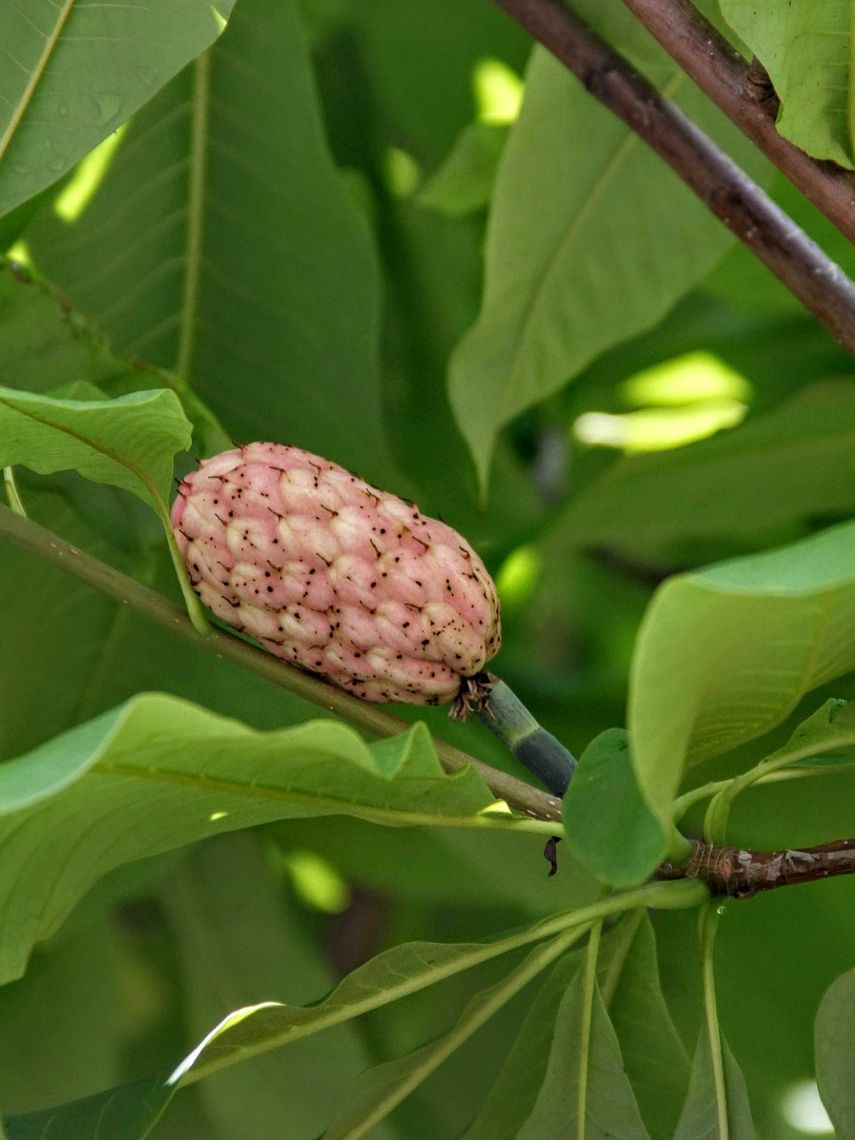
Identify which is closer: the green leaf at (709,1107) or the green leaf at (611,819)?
the green leaf at (611,819)

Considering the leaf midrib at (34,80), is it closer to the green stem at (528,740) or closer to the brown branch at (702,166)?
the brown branch at (702,166)

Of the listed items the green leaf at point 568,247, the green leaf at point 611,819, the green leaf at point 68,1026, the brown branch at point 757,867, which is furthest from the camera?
the green leaf at point 68,1026

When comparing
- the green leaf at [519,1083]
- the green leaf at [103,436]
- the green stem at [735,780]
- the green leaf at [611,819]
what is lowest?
the green leaf at [519,1083]

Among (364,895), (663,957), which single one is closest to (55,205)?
(663,957)

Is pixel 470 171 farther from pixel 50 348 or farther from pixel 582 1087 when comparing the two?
pixel 582 1087

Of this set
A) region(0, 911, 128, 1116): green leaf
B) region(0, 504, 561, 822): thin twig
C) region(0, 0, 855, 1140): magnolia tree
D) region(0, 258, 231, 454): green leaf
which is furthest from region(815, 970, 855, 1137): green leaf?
region(0, 911, 128, 1116): green leaf

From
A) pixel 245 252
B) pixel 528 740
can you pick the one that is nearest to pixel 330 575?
pixel 528 740

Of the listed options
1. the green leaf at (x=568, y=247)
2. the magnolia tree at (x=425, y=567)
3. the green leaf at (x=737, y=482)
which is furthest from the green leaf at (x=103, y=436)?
the green leaf at (x=737, y=482)

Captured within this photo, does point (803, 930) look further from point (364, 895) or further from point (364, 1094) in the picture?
point (364, 895)

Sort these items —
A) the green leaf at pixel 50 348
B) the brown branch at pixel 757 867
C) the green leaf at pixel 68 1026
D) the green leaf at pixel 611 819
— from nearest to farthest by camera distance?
the green leaf at pixel 611 819, the brown branch at pixel 757 867, the green leaf at pixel 50 348, the green leaf at pixel 68 1026
